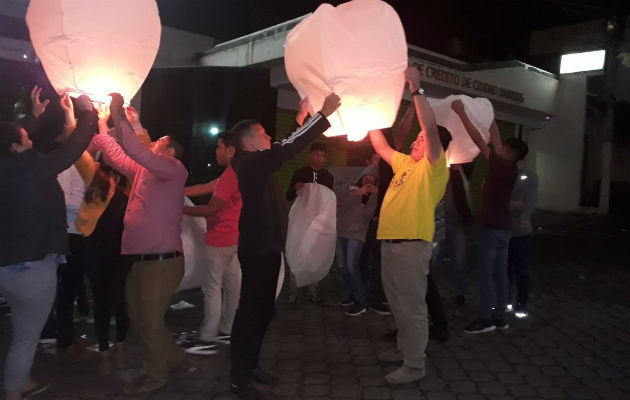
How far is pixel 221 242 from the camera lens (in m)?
4.25

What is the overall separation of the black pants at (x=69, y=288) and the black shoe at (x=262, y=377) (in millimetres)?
1587

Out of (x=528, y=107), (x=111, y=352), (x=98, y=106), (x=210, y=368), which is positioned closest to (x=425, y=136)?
(x=98, y=106)

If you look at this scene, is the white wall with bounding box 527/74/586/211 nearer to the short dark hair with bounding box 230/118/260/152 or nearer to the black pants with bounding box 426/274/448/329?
the black pants with bounding box 426/274/448/329

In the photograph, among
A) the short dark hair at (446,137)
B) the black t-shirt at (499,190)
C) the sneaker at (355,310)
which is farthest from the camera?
the sneaker at (355,310)

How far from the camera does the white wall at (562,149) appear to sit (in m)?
17.9

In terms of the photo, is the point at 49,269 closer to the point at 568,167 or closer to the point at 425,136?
the point at 425,136

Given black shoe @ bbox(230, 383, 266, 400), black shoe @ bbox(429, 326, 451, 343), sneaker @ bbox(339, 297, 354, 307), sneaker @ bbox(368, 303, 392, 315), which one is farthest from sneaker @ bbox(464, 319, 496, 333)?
black shoe @ bbox(230, 383, 266, 400)

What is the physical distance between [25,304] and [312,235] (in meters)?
2.50

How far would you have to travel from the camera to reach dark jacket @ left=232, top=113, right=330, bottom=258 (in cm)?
319

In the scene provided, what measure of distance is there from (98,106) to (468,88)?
1170 centimetres

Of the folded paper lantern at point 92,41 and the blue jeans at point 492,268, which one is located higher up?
the folded paper lantern at point 92,41

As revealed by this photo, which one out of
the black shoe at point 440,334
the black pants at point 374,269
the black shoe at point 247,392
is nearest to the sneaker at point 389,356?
the black shoe at point 440,334

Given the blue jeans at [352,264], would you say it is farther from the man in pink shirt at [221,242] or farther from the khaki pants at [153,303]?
the khaki pants at [153,303]

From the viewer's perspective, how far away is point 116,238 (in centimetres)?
392
